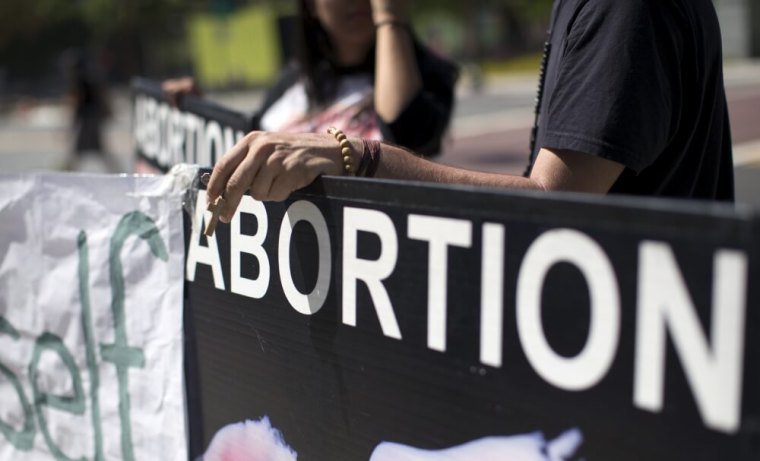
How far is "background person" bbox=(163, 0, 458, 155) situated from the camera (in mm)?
2416

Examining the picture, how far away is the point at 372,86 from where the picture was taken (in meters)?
2.78

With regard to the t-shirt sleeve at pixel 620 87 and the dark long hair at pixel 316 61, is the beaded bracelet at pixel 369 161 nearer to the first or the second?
the t-shirt sleeve at pixel 620 87

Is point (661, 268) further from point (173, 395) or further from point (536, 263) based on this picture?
point (173, 395)

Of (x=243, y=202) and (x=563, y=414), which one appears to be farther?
(x=243, y=202)

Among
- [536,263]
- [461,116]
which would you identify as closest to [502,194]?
[536,263]

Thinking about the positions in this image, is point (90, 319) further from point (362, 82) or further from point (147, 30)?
point (147, 30)

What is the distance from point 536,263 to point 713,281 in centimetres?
24

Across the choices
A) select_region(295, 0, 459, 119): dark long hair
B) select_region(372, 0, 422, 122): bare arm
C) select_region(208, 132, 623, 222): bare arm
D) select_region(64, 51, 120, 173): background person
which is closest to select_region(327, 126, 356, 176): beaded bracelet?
select_region(208, 132, 623, 222): bare arm

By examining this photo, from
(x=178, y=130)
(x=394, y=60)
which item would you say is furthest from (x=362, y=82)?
(x=178, y=130)

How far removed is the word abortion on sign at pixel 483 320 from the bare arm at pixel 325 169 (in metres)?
0.05

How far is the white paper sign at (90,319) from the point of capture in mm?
1916

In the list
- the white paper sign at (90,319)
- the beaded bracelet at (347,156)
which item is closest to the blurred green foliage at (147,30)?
the white paper sign at (90,319)

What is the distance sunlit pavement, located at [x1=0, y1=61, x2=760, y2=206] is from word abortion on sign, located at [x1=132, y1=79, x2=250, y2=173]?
0.92 meters

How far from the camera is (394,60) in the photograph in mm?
2398
